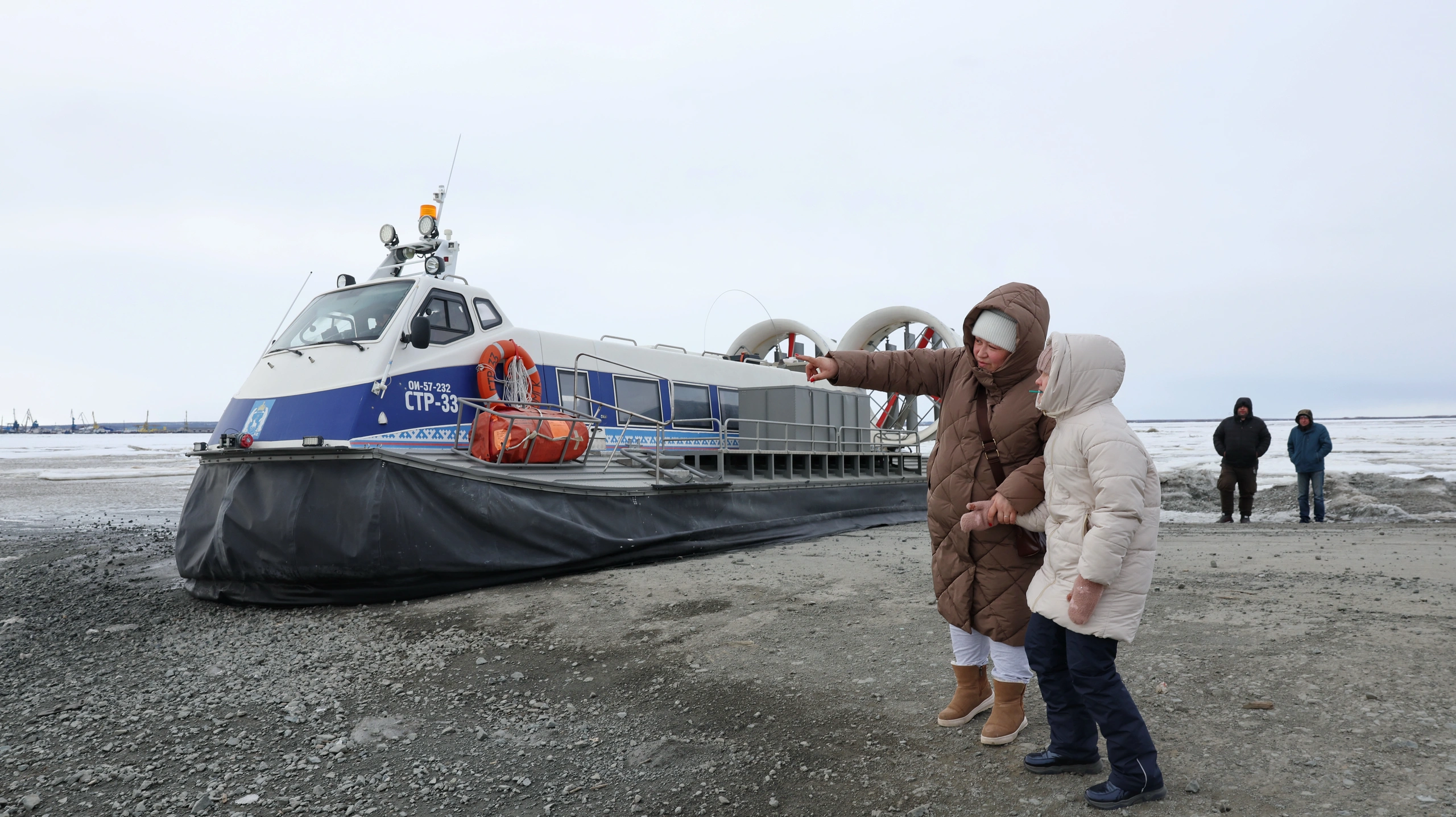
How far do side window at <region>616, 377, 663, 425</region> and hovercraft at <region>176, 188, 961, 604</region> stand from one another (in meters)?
0.02

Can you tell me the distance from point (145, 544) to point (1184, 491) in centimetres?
1330

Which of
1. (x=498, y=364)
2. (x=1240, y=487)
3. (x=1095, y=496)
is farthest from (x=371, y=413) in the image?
(x=1240, y=487)

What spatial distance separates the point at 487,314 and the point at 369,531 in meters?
2.31

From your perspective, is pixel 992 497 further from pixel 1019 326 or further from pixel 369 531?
pixel 369 531

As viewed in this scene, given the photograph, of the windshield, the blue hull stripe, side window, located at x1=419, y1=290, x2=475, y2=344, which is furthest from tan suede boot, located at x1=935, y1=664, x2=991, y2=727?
the windshield

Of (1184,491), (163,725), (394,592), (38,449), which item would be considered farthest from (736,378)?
(38,449)

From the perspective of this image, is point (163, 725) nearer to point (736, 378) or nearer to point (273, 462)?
point (273, 462)

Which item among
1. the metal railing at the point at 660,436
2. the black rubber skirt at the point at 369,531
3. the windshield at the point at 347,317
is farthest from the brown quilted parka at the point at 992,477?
the windshield at the point at 347,317

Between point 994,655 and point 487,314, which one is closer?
point 994,655

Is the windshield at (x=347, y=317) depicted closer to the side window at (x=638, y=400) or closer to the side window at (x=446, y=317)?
→ the side window at (x=446, y=317)

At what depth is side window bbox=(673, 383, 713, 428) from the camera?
838cm

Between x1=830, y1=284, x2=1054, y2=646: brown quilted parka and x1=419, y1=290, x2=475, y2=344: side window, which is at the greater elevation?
x1=419, y1=290, x2=475, y2=344: side window

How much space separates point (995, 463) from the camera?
8.09ft

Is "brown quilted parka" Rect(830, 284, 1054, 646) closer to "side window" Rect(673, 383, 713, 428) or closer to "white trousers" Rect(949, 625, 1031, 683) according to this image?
"white trousers" Rect(949, 625, 1031, 683)
